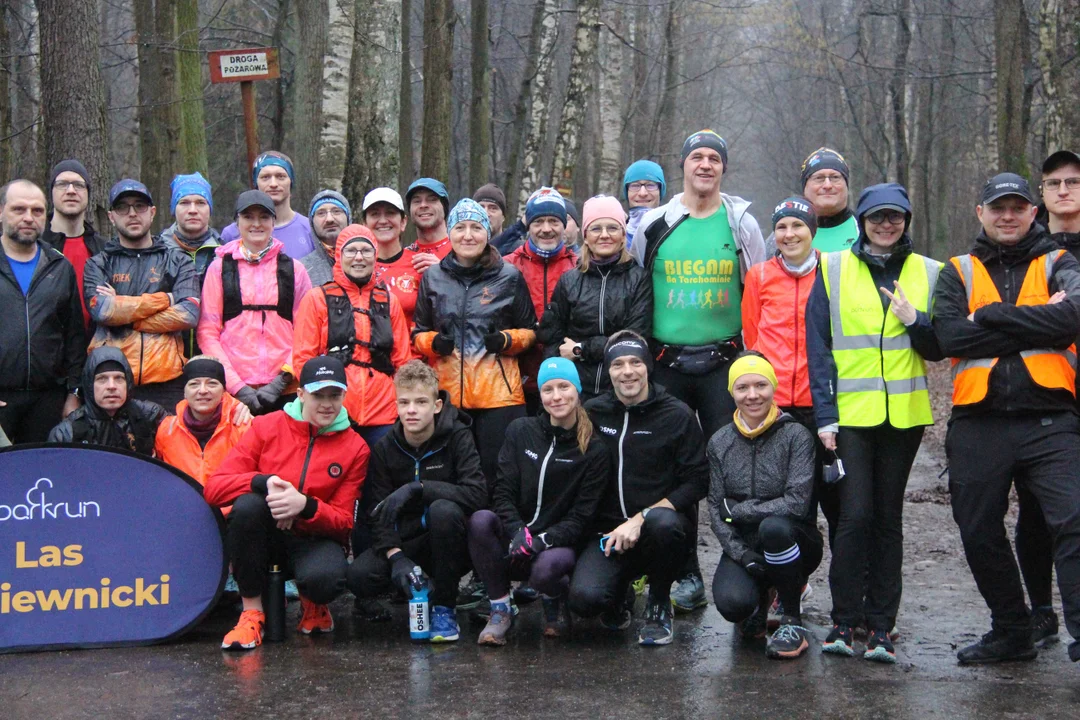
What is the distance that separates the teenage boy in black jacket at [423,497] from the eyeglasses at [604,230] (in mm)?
1302

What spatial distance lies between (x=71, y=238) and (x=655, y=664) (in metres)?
4.67

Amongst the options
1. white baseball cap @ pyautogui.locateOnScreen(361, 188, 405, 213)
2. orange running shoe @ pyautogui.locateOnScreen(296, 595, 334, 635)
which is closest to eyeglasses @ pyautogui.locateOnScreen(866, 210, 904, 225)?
white baseball cap @ pyautogui.locateOnScreen(361, 188, 405, 213)

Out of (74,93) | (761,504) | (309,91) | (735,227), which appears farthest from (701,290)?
(309,91)

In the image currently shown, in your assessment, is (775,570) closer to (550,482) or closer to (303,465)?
(550,482)

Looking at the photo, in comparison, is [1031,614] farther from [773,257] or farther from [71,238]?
[71,238]

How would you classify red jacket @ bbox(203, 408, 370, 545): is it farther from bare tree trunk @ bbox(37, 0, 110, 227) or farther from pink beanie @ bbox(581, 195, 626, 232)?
bare tree trunk @ bbox(37, 0, 110, 227)

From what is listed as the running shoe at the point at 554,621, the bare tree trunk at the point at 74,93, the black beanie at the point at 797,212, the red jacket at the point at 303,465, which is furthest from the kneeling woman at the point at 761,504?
the bare tree trunk at the point at 74,93

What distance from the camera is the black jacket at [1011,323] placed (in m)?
5.55

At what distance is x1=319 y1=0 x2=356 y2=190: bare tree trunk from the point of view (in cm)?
1030

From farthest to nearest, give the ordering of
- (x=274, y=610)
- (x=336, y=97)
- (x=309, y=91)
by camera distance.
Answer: (x=309, y=91), (x=336, y=97), (x=274, y=610)

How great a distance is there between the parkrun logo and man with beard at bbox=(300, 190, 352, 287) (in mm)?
2165

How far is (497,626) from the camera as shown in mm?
6223

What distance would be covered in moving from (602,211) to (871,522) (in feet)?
7.95

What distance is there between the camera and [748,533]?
622 centimetres
